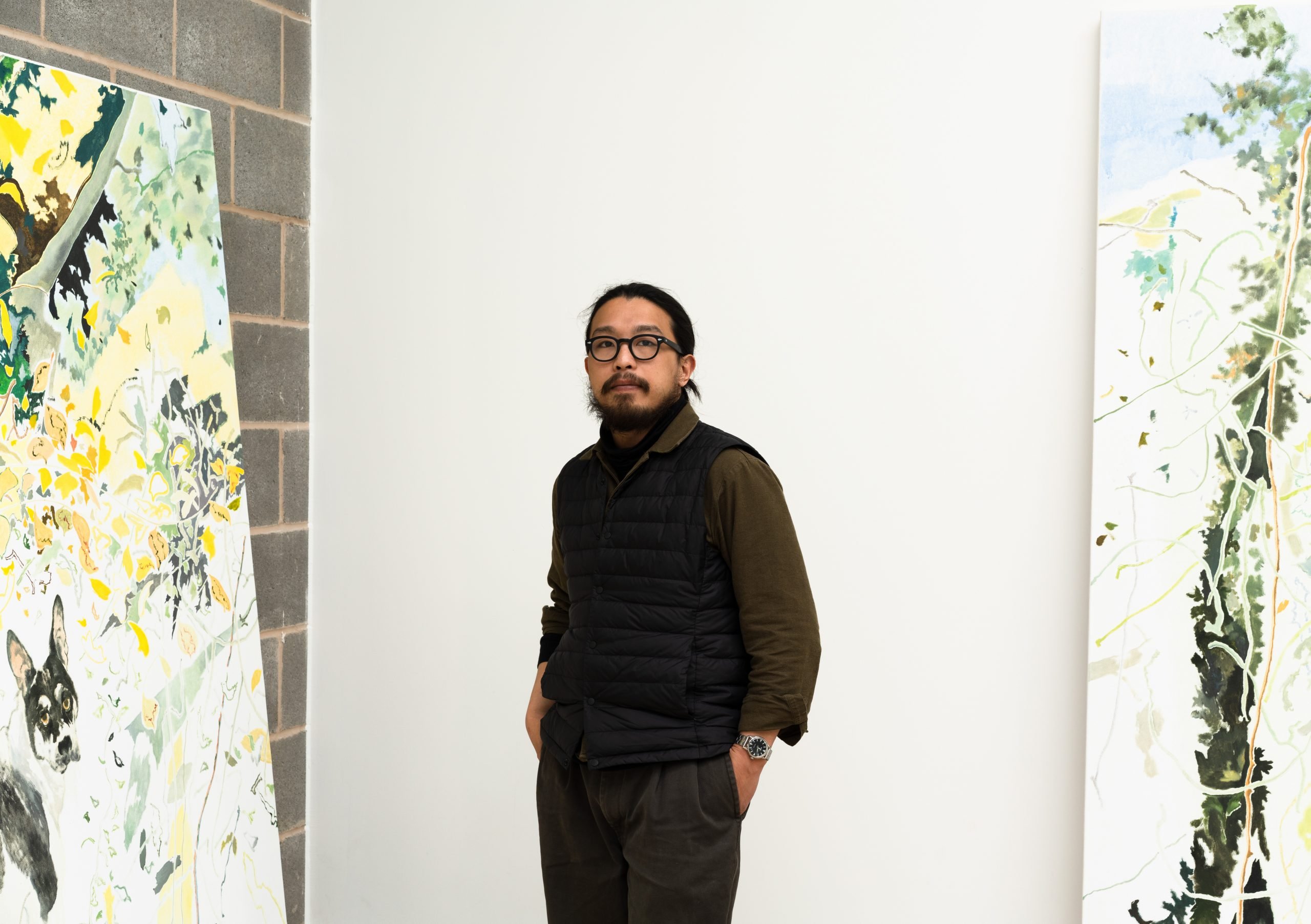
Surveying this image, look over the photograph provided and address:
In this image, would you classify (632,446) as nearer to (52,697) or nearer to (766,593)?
(766,593)

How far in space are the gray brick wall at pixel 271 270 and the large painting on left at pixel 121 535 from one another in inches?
16.8

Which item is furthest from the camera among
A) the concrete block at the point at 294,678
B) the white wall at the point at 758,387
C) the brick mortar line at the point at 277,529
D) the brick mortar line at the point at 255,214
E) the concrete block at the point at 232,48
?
the concrete block at the point at 294,678

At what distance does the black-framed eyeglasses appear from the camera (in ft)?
6.36

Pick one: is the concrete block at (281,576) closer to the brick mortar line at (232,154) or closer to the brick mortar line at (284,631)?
the brick mortar line at (284,631)

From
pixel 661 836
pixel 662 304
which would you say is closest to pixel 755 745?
pixel 661 836

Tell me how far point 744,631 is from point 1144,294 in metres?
1.19

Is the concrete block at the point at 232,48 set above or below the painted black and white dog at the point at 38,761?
above

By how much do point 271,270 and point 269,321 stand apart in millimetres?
136

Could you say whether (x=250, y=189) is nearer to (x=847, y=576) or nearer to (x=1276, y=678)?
(x=847, y=576)

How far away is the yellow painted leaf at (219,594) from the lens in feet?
7.75

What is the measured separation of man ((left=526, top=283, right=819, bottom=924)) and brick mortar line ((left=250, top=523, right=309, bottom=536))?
1264mm

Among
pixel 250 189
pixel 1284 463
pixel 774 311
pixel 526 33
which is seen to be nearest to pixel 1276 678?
pixel 1284 463

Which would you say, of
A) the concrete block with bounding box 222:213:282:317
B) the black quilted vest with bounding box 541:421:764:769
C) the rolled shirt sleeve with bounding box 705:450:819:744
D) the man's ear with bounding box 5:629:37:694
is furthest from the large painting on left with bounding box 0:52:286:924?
the rolled shirt sleeve with bounding box 705:450:819:744

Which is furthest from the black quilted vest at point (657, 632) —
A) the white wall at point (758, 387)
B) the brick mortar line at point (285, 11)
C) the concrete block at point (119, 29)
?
the brick mortar line at point (285, 11)
